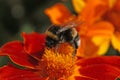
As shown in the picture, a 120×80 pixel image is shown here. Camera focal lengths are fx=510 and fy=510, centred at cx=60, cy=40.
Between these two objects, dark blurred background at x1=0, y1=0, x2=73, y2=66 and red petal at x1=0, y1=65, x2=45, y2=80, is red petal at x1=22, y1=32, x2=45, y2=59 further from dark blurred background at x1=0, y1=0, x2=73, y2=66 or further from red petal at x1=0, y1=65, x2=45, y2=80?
dark blurred background at x1=0, y1=0, x2=73, y2=66

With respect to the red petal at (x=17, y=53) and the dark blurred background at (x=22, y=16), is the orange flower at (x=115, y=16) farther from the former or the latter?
the red petal at (x=17, y=53)

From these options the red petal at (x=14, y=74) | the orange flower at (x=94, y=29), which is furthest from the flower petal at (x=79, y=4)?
the red petal at (x=14, y=74)

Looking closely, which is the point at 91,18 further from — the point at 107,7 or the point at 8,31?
the point at 8,31

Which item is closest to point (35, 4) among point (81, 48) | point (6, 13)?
point (6, 13)

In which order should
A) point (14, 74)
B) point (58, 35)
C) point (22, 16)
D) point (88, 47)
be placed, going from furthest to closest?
1. point (22, 16)
2. point (88, 47)
3. point (58, 35)
4. point (14, 74)

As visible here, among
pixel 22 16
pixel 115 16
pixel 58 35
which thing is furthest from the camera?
pixel 22 16

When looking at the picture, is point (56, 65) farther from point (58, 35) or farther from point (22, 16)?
point (22, 16)

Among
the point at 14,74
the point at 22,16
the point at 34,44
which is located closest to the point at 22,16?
the point at 22,16
